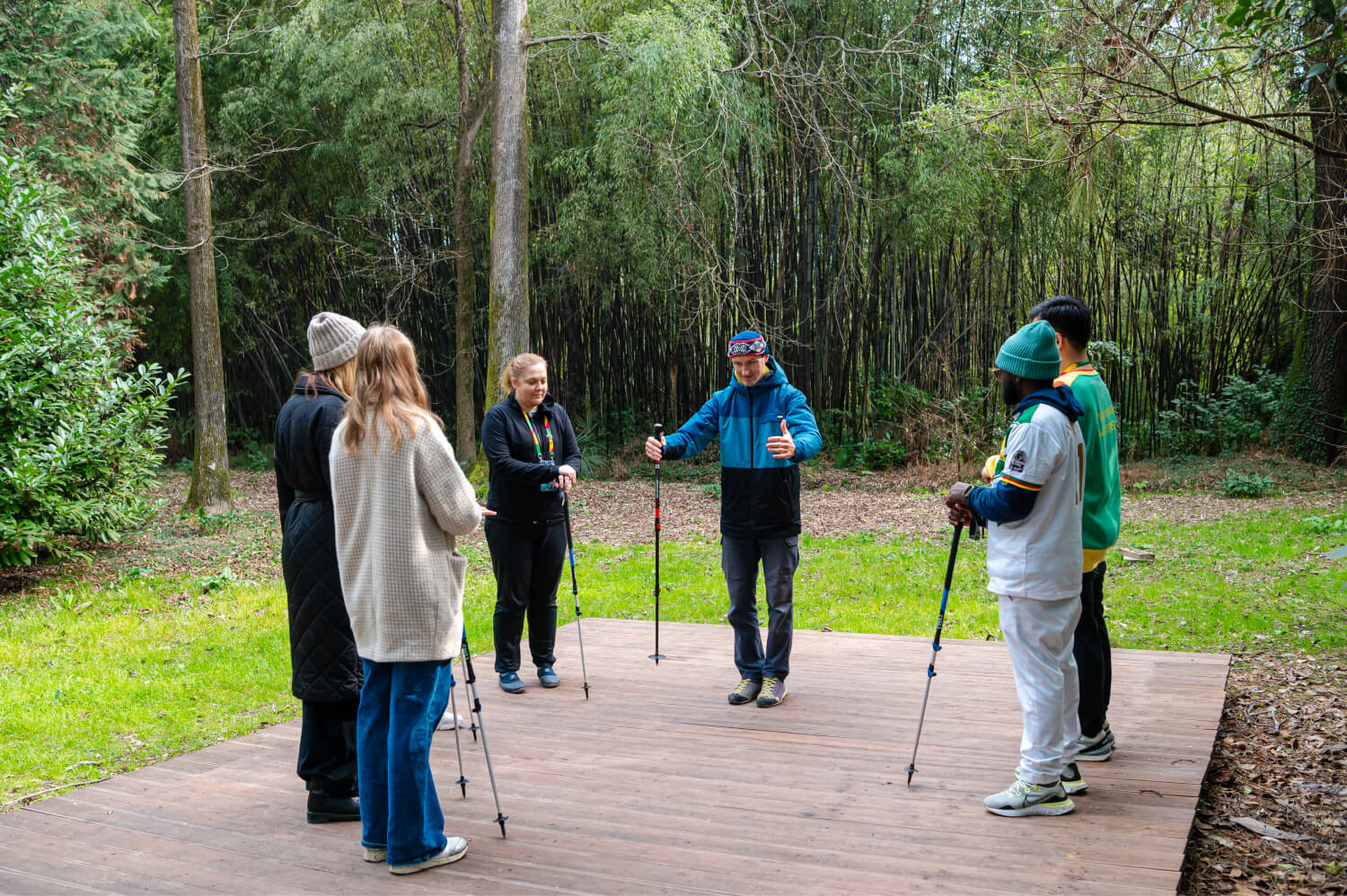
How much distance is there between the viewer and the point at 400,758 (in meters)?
2.47

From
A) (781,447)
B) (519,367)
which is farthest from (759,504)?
(519,367)

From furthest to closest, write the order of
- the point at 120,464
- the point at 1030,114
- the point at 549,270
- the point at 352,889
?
the point at 549,270
the point at 120,464
the point at 1030,114
the point at 352,889

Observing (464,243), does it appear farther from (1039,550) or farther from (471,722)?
(1039,550)

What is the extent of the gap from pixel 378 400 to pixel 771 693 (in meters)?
2.10

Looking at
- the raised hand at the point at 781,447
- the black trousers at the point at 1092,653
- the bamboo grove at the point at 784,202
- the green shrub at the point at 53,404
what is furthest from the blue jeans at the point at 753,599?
the bamboo grove at the point at 784,202

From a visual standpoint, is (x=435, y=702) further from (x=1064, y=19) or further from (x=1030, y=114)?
(x=1064, y=19)

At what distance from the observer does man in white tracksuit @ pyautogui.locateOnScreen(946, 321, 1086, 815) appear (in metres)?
2.69

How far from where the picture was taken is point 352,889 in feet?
7.95

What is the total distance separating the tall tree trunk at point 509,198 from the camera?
941 cm

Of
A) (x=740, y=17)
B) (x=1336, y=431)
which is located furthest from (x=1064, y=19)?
(x=1336, y=431)

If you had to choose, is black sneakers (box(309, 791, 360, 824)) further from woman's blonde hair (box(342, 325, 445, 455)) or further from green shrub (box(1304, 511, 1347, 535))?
green shrub (box(1304, 511, 1347, 535))

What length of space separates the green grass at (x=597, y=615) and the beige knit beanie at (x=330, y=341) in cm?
191

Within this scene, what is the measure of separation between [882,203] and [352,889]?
913 centimetres

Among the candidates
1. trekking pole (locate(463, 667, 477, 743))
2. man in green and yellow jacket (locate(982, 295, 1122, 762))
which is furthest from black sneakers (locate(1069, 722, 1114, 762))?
trekking pole (locate(463, 667, 477, 743))
